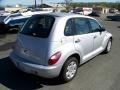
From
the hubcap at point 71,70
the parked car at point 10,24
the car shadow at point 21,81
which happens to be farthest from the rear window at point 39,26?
the parked car at point 10,24

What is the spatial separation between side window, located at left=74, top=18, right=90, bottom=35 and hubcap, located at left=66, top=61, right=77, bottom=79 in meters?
0.83

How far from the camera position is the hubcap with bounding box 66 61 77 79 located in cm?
537

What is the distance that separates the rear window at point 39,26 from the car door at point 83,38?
769mm

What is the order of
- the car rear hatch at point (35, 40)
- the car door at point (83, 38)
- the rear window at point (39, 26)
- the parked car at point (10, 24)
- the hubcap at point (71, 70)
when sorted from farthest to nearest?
the parked car at point (10, 24)
the car door at point (83, 38)
the hubcap at point (71, 70)
the rear window at point (39, 26)
the car rear hatch at point (35, 40)

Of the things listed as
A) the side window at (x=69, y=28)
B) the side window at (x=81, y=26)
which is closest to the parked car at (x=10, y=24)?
the side window at (x=81, y=26)

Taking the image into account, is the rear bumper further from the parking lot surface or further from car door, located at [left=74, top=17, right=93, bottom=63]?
car door, located at [left=74, top=17, right=93, bottom=63]

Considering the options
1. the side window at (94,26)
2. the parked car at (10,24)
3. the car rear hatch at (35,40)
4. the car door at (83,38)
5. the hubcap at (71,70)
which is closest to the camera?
the car rear hatch at (35,40)

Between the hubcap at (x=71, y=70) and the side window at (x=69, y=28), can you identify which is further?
the hubcap at (x=71, y=70)

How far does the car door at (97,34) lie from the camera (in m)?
6.60

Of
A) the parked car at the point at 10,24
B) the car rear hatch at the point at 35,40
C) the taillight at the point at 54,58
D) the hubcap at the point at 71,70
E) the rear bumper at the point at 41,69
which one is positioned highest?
the car rear hatch at the point at 35,40

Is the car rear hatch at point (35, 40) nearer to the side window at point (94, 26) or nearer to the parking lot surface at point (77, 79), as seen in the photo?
the parking lot surface at point (77, 79)

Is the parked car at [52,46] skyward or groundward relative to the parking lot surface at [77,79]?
skyward

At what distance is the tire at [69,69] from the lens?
518 centimetres

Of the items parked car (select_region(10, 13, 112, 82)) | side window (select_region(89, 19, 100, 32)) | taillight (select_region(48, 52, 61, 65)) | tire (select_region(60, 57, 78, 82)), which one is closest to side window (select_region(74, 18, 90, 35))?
parked car (select_region(10, 13, 112, 82))
